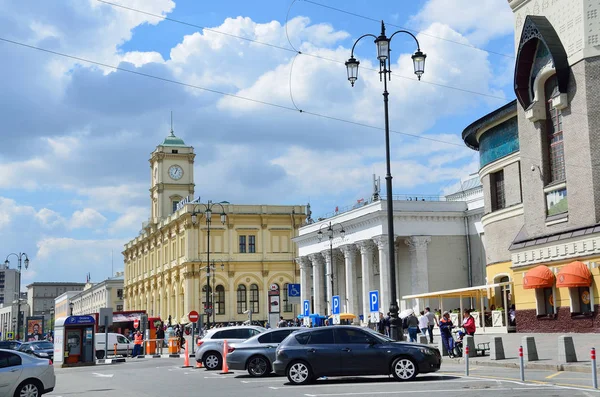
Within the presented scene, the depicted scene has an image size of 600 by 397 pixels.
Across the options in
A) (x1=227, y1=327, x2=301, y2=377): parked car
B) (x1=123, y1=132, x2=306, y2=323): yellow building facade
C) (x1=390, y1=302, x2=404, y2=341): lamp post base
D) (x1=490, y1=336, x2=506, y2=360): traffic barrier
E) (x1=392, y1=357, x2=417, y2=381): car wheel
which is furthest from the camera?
(x1=123, y1=132, x2=306, y2=323): yellow building facade

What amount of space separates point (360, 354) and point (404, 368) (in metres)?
1.12

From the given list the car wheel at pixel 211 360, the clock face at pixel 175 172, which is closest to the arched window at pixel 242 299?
the clock face at pixel 175 172

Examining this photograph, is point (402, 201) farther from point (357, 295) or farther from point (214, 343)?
point (214, 343)

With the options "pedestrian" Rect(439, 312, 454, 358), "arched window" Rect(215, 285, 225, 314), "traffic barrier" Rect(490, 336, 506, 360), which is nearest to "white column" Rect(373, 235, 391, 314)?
"arched window" Rect(215, 285, 225, 314)

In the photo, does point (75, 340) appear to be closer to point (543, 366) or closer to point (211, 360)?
A: point (211, 360)

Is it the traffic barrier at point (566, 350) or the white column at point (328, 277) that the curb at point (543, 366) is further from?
the white column at point (328, 277)

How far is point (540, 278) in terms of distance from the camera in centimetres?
3416

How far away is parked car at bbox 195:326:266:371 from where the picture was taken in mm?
28766

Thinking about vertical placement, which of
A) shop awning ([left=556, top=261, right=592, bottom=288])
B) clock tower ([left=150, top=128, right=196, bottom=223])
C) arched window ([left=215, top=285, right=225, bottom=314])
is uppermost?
clock tower ([left=150, top=128, right=196, bottom=223])

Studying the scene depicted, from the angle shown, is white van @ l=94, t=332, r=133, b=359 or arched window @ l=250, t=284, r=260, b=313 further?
arched window @ l=250, t=284, r=260, b=313

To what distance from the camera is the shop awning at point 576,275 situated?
104ft

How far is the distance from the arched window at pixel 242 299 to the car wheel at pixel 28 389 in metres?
76.0

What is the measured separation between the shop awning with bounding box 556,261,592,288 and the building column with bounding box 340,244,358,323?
3778 cm

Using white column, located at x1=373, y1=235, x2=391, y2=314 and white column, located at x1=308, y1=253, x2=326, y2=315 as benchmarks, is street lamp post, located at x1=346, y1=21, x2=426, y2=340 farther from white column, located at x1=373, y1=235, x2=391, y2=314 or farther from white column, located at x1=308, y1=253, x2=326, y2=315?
white column, located at x1=308, y1=253, x2=326, y2=315
